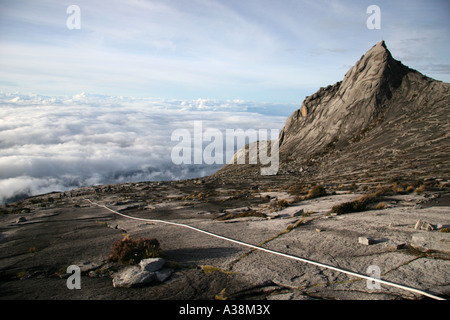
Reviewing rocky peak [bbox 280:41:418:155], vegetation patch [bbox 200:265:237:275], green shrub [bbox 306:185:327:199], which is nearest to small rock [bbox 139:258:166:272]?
vegetation patch [bbox 200:265:237:275]

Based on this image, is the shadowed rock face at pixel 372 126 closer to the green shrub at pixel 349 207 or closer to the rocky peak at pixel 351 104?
the rocky peak at pixel 351 104

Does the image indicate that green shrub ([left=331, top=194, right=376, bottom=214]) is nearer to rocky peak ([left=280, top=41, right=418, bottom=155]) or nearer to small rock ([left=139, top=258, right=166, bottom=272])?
small rock ([left=139, top=258, right=166, bottom=272])

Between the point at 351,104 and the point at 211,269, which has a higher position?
the point at 351,104

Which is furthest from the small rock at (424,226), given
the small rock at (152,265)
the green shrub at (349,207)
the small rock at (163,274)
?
the small rock at (152,265)

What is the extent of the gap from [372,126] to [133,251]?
181 feet

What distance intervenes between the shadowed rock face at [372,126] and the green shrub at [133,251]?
29.4 meters

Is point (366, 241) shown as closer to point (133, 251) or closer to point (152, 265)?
point (152, 265)

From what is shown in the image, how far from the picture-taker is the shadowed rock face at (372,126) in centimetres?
3816

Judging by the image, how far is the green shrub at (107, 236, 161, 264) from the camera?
9.12 meters

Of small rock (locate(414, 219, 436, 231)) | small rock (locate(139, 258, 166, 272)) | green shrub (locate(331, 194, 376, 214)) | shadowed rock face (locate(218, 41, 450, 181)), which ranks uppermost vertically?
shadowed rock face (locate(218, 41, 450, 181))

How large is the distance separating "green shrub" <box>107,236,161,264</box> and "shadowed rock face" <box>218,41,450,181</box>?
96.5ft

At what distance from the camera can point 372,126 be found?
53344 millimetres

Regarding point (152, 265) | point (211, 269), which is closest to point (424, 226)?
point (211, 269)
